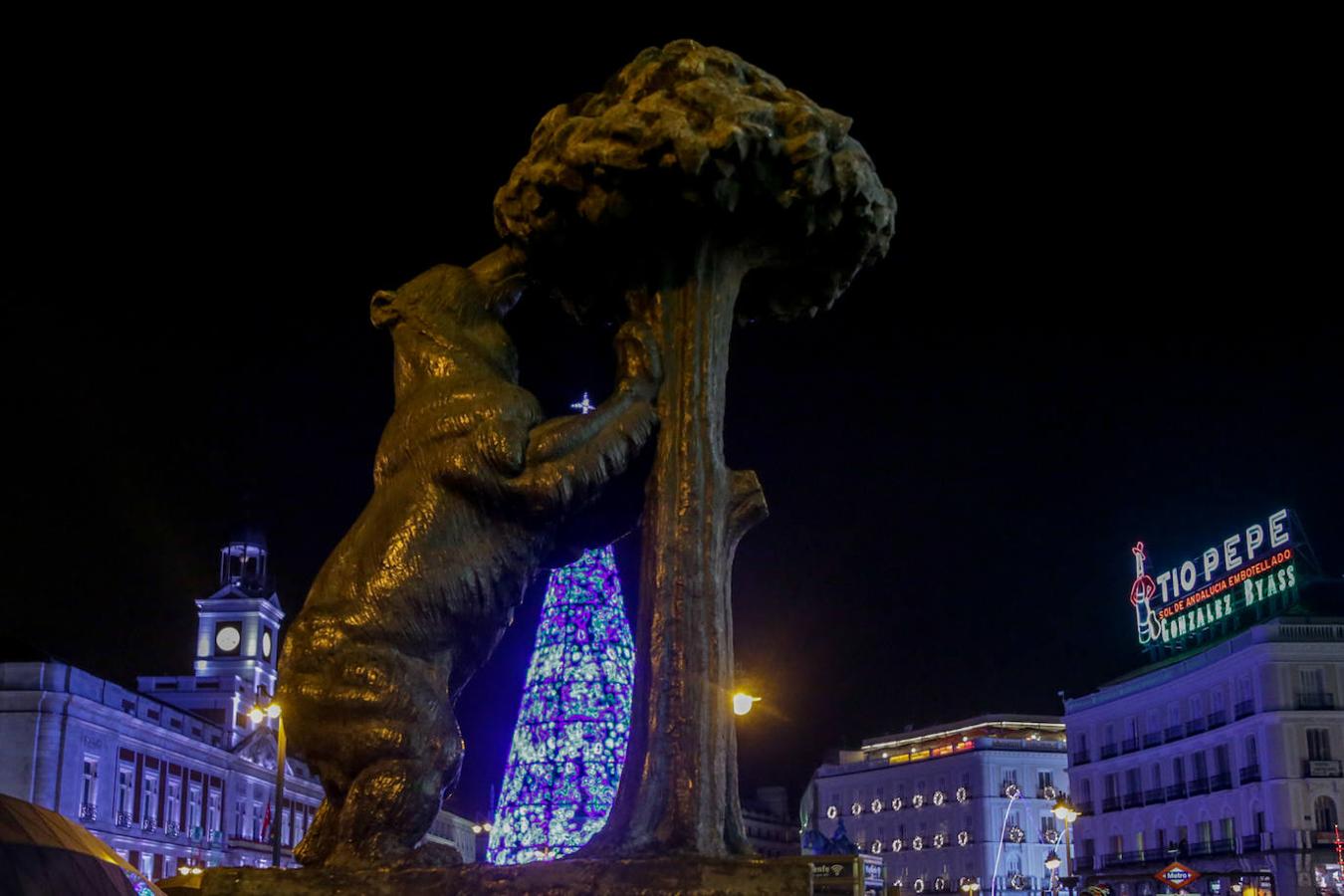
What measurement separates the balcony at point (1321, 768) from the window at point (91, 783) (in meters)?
38.5

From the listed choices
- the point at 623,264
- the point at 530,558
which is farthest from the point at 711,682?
the point at 623,264

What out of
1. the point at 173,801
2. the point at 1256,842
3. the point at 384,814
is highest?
the point at 173,801

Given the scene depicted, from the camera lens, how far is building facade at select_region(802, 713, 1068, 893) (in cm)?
7775

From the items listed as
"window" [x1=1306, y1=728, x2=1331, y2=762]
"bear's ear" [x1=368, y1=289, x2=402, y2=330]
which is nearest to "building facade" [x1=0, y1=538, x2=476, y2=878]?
"bear's ear" [x1=368, y1=289, x2=402, y2=330]

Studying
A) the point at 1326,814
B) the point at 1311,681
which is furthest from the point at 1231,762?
the point at 1326,814

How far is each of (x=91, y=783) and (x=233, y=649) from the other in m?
32.4

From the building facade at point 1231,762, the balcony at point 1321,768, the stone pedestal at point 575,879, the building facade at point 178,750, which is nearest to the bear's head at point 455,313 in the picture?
the stone pedestal at point 575,879

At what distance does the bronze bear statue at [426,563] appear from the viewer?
15.8 ft

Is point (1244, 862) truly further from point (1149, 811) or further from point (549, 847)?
point (549, 847)

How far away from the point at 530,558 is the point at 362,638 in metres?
0.72

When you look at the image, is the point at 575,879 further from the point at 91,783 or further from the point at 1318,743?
the point at 1318,743

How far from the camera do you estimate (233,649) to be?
7594cm

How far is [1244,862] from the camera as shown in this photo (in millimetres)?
44969

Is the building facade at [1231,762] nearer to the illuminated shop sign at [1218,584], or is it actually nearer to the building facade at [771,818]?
the illuminated shop sign at [1218,584]
